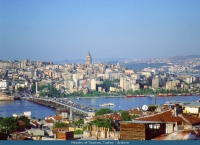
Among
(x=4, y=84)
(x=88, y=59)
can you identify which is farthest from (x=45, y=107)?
(x=88, y=59)

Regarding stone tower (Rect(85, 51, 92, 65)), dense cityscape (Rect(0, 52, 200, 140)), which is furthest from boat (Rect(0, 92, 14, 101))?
stone tower (Rect(85, 51, 92, 65))

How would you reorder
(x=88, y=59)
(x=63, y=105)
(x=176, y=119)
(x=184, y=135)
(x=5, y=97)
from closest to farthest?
(x=184, y=135)
(x=176, y=119)
(x=63, y=105)
(x=5, y=97)
(x=88, y=59)

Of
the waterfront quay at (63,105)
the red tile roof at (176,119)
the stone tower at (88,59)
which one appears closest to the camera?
the red tile roof at (176,119)

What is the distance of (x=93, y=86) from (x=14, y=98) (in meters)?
5.46

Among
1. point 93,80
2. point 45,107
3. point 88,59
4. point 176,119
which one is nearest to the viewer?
point 176,119

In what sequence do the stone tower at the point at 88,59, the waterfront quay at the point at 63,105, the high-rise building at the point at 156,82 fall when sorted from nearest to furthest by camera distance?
1. the waterfront quay at the point at 63,105
2. the high-rise building at the point at 156,82
3. the stone tower at the point at 88,59

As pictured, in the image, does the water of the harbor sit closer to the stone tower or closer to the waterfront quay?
the waterfront quay

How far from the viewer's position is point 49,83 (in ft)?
94.3

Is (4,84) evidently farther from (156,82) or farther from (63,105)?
(63,105)

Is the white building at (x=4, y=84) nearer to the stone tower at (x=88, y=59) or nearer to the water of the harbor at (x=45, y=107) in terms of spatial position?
the water of the harbor at (x=45, y=107)

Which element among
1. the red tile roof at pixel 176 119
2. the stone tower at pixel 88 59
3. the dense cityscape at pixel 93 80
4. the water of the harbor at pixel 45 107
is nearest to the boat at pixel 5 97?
the dense cityscape at pixel 93 80

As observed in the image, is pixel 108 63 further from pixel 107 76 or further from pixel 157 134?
pixel 157 134

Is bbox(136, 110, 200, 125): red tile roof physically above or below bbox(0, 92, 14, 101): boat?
above

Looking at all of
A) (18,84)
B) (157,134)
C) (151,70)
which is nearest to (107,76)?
(151,70)
